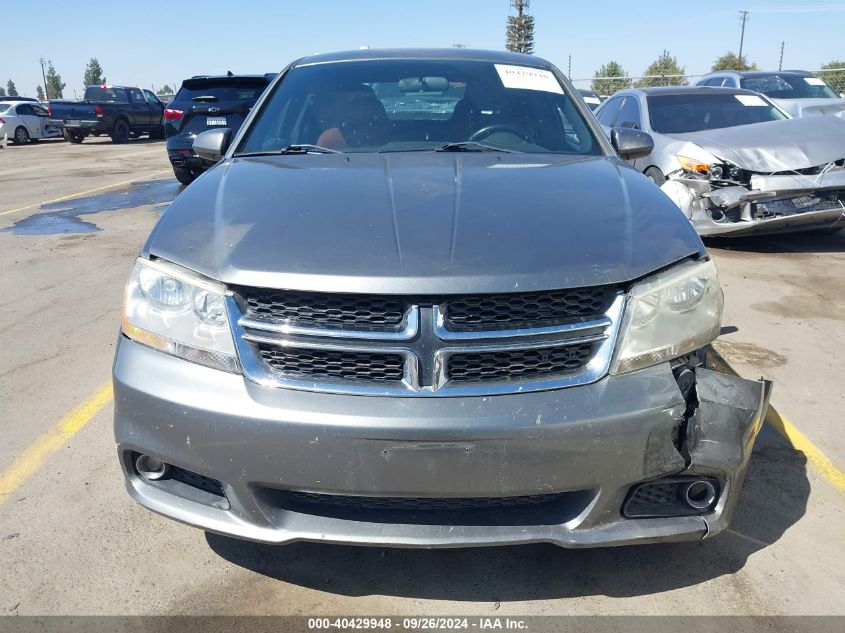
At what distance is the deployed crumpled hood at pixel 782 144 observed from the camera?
6.48 metres

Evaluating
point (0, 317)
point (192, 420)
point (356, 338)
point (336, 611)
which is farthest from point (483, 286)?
point (0, 317)

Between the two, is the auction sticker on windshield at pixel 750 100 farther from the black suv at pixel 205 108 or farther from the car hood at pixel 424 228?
the black suv at pixel 205 108

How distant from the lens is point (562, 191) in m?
2.61

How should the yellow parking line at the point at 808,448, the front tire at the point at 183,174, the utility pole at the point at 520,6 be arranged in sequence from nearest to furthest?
the yellow parking line at the point at 808,448, the front tire at the point at 183,174, the utility pole at the point at 520,6

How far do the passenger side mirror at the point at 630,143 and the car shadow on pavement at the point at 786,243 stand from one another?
12.8 feet

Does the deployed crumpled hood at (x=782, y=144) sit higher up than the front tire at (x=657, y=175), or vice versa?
the deployed crumpled hood at (x=782, y=144)

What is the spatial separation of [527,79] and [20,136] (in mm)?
28439

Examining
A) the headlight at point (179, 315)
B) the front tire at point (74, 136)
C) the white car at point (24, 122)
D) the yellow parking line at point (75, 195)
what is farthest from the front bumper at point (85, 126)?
the headlight at point (179, 315)

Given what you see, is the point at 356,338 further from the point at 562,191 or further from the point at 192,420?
the point at 562,191

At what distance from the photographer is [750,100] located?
834 cm

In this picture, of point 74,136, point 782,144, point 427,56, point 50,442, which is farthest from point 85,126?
point 50,442

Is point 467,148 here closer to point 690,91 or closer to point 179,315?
point 179,315

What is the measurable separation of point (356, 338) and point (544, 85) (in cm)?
229

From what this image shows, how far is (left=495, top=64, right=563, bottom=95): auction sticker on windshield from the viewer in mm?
3744
